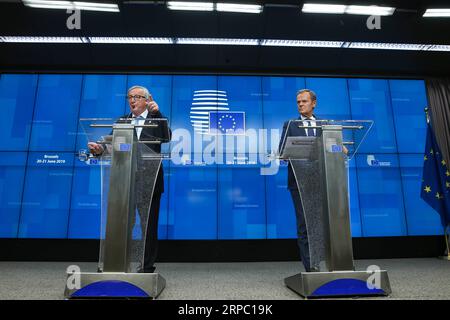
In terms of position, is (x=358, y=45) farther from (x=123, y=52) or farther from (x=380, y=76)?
(x=123, y=52)

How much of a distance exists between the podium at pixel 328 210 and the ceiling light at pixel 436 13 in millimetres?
2691

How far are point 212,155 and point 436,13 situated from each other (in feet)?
11.1

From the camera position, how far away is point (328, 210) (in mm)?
1797

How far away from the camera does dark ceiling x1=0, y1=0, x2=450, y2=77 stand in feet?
11.7

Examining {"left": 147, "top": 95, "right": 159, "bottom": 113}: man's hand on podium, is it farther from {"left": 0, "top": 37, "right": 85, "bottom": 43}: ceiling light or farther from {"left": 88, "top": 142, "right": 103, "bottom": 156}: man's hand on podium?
{"left": 0, "top": 37, "right": 85, "bottom": 43}: ceiling light

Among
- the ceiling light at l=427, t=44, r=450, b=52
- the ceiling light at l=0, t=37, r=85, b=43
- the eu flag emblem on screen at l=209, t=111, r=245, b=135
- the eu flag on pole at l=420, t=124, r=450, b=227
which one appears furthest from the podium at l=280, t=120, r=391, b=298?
the ceiling light at l=0, t=37, r=85, b=43

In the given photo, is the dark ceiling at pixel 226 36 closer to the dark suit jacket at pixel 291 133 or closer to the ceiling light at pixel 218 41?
the ceiling light at pixel 218 41

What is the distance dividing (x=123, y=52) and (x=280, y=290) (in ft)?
12.7

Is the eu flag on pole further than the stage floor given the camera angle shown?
Yes

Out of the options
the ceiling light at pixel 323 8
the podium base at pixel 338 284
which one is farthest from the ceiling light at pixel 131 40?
the podium base at pixel 338 284

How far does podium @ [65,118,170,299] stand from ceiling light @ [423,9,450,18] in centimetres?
361

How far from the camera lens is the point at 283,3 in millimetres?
3383

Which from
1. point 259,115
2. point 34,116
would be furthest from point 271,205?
point 34,116

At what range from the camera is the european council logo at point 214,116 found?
14.6ft
